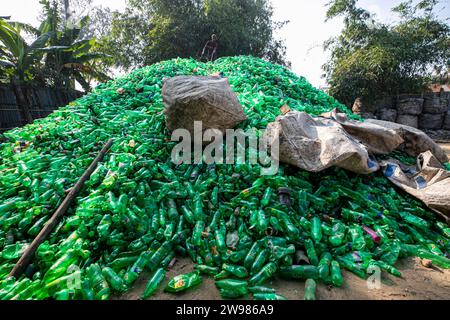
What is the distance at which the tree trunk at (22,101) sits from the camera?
6254mm

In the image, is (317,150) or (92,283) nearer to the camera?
(92,283)

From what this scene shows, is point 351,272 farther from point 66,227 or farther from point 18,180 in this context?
point 18,180

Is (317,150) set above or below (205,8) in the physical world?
below

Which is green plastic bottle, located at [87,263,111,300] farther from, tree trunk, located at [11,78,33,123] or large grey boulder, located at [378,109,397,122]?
large grey boulder, located at [378,109,397,122]

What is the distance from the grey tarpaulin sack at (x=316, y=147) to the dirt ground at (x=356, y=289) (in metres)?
1.12

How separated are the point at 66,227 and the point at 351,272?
95.1 inches

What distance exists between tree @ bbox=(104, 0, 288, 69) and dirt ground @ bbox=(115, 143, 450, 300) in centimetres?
1135

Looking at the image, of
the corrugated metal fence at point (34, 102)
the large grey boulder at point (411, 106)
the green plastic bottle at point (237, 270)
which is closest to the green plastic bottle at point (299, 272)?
the green plastic bottle at point (237, 270)

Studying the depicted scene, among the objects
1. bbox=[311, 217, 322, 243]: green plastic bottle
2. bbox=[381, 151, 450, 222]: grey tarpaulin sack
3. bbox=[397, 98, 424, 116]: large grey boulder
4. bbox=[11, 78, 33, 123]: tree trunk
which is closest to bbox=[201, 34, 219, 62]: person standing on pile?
bbox=[11, 78, 33, 123]: tree trunk

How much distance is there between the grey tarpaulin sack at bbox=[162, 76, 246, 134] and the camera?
116 inches

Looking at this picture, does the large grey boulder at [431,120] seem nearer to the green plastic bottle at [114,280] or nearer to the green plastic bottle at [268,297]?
the green plastic bottle at [268,297]

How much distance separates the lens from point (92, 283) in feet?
5.48
